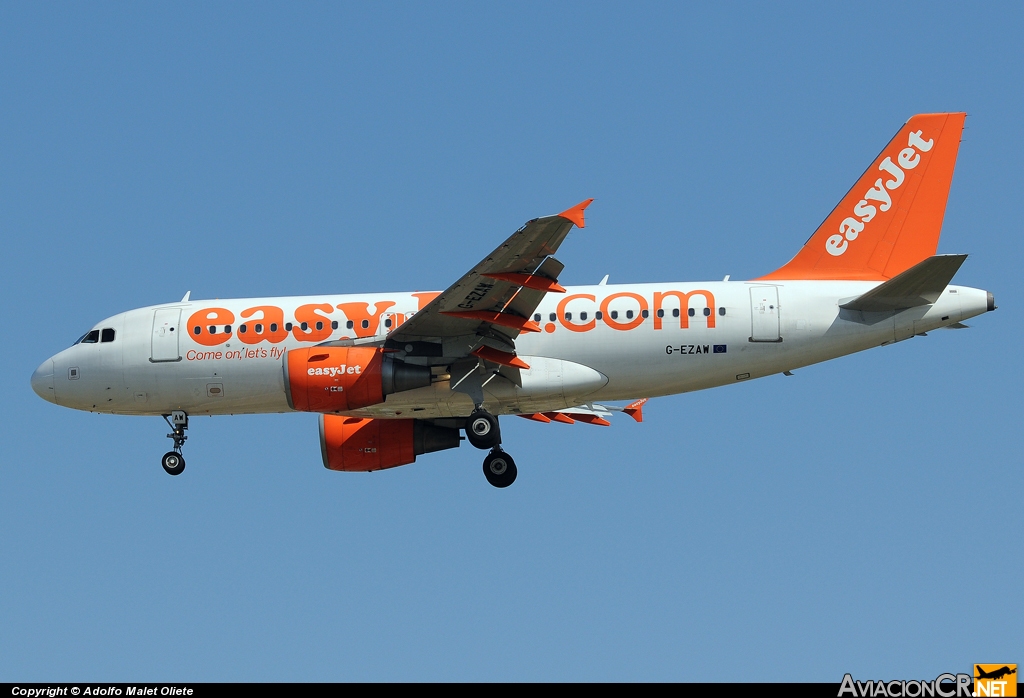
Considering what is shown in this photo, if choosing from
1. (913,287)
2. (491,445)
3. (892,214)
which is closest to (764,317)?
(913,287)

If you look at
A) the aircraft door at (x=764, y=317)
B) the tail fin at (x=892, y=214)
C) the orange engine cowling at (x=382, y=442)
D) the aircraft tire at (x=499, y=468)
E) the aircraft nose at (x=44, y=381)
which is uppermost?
the tail fin at (x=892, y=214)

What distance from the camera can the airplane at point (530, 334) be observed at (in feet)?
96.4

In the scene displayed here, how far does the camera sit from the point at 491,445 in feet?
100

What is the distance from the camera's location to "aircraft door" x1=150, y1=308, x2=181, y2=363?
3176 centimetres

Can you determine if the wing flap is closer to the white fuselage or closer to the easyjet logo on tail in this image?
the white fuselage

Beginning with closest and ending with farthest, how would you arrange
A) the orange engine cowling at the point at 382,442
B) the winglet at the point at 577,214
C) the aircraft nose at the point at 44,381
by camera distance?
the winglet at the point at 577,214 → the aircraft nose at the point at 44,381 → the orange engine cowling at the point at 382,442

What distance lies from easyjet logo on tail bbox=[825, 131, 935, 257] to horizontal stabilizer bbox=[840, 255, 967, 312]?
208 cm

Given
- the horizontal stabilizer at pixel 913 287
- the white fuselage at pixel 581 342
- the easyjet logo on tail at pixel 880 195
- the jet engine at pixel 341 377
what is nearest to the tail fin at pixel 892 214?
the easyjet logo on tail at pixel 880 195

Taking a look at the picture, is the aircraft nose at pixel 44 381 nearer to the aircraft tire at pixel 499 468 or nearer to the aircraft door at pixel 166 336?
the aircraft door at pixel 166 336

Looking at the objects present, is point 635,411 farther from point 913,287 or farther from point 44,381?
point 44,381

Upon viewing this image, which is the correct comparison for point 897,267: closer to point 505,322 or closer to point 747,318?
point 747,318

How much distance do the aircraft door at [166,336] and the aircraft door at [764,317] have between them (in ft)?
42.3

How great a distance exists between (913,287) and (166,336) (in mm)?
16562

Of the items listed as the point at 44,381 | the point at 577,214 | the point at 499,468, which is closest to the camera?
the point at 577,214
